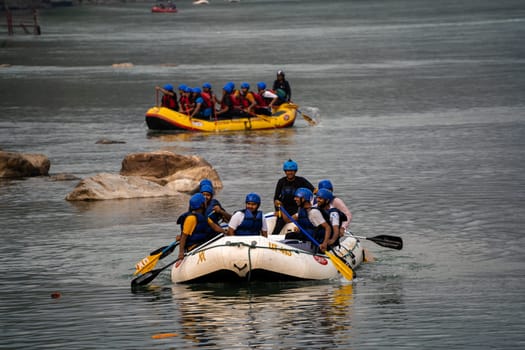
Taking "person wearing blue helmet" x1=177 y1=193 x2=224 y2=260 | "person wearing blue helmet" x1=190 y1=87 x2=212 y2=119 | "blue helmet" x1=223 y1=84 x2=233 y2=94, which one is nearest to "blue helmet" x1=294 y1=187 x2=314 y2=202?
"person wearing blue helmet" x1=177 y1=193 x2=224 y2=260

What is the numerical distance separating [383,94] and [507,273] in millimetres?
39328

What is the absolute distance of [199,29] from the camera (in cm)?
14425

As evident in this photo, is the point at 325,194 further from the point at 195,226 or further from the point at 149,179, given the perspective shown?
the point at 149,179

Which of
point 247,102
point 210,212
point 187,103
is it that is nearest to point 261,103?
point 247,102

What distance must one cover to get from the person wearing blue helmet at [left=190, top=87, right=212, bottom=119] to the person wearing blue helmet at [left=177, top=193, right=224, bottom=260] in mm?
23162

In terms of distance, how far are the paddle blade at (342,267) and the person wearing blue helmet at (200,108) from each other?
77.4ft

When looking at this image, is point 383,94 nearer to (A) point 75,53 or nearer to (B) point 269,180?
(B) point 269,180

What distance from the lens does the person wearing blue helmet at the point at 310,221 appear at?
2078cm

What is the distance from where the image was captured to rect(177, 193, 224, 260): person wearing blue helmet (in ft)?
67.5

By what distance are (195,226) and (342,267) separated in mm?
2533

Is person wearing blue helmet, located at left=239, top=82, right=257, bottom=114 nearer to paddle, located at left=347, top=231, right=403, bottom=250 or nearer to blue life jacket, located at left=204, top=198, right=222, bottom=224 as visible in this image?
paddle, located at left=347, top=231, right=403, bottom=250

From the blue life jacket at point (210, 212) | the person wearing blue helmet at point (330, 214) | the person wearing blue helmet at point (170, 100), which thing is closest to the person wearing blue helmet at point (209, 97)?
the person wearing blue helmet at point (170, 100)

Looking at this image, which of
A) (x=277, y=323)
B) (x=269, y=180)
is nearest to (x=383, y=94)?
(x=269, y=180)

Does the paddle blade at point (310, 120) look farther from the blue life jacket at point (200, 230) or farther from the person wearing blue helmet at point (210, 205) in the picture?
the blue life jacket at point (200, 230)
